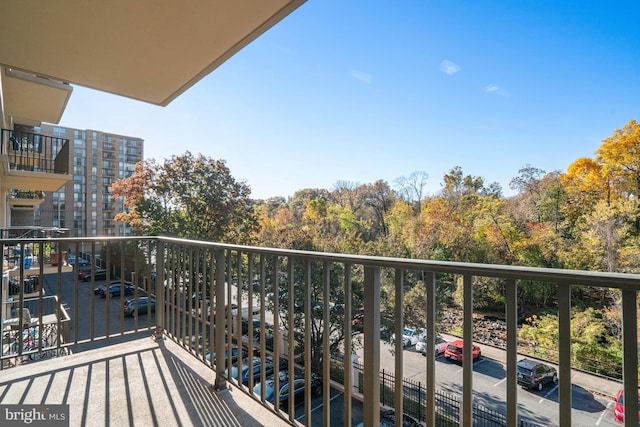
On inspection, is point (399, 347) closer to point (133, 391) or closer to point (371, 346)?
point (371, 346)

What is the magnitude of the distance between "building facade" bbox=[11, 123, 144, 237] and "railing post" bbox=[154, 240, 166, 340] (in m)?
28.1

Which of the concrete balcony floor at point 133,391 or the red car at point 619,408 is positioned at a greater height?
the red car at point 619,408

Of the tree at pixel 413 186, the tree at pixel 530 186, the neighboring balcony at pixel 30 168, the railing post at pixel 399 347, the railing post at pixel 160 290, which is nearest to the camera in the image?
the railing post at pixel 399 347

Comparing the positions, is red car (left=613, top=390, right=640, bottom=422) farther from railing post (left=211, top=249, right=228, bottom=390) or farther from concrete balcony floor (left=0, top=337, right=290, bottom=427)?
railing post (left=211, top=249, right=228, bottom=390)

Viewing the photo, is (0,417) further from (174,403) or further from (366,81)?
(366,81)

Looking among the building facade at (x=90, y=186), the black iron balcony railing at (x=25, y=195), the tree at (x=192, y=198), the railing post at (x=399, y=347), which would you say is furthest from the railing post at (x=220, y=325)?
the building facade at (x=90, y=186)

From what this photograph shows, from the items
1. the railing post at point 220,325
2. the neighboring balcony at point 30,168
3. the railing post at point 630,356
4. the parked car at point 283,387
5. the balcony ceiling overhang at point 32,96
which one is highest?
the balcony ceiling overhang at point 32,96

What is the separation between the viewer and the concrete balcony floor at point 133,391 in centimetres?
152

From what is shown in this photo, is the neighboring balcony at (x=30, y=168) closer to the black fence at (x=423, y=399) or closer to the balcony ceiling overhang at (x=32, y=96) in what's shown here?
the balcony ceiling overhang at (x=32, y=96)

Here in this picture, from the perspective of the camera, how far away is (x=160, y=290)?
8.49 feet

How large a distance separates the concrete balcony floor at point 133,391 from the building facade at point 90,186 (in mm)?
28463

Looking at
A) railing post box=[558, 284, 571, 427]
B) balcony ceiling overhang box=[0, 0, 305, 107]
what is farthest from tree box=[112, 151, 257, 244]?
railing post box=[558, 284, 571, 427]

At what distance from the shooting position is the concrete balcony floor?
1521 millimetres

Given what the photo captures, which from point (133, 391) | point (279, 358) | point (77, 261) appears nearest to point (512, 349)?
point (279, 358)
